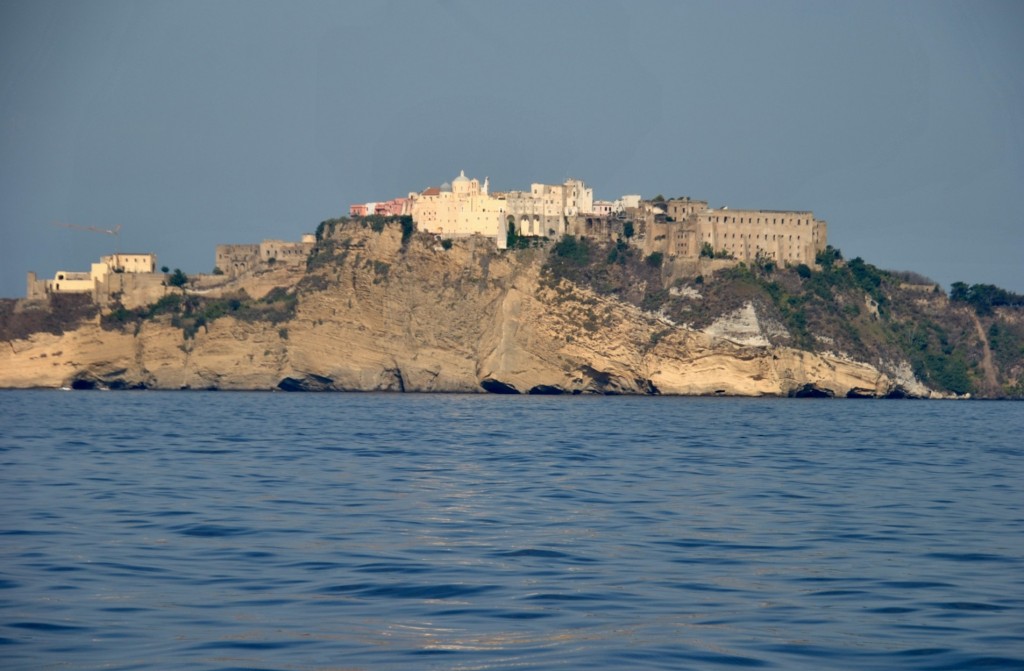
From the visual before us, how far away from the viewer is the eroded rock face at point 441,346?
90.1 m

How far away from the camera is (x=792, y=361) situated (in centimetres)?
9150

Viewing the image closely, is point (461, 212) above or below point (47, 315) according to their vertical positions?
above

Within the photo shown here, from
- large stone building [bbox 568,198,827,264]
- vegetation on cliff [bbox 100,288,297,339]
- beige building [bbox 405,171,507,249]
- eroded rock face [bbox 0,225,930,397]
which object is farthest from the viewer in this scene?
beige building [bbox 405,171,507,249]

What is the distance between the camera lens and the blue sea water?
14.5 m

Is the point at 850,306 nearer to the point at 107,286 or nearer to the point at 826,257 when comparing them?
the point at 826,257

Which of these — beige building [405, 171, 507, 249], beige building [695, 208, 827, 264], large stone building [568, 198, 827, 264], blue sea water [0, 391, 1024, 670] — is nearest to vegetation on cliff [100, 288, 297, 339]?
beige building [405, 171, 507, 249]

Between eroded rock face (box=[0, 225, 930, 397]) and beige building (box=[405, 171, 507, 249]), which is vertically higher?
beige building (box=[405, 171, 507, 249])

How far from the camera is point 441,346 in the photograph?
305ft

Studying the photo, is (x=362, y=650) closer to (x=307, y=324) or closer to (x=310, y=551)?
(x=310, y=551)

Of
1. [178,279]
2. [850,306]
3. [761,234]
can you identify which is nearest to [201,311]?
[178,279]

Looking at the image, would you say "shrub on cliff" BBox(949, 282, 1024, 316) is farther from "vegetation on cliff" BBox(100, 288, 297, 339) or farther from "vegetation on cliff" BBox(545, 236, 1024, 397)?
"vegetation on cliff" BBox(100, 288, 297, 339)

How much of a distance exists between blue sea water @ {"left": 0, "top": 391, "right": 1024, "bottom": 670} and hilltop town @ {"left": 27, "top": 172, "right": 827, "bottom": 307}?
62.7 meters

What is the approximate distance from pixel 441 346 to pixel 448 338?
760 mm

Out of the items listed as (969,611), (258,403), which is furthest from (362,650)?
(258,403)
